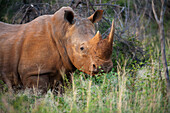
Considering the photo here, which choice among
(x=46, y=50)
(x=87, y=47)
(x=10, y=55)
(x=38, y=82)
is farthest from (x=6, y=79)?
(x=87, y=47)

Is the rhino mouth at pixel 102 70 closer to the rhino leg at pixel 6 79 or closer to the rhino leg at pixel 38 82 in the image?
the rhino leg at pixel 38 82

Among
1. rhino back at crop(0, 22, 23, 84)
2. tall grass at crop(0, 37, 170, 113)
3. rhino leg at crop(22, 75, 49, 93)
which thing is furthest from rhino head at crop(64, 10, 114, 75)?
rhino back at crop(0, 22, 23, 84)

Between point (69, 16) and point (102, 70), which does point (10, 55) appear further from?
point (102, 70)

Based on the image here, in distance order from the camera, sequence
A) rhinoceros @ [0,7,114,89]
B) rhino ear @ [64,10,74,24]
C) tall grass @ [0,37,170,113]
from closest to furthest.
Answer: tall grass @ [0,37,170,113], rhinoceros @ [0,7,114,89], rhino ear @ [64,10,74,24]

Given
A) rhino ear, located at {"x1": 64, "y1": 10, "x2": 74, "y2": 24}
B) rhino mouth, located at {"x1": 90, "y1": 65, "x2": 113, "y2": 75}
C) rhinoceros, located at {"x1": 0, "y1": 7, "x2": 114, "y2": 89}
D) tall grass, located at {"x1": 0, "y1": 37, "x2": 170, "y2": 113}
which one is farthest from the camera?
rhino ear, located at {"x1": 64, "y1": 10, "x2": 74, "y2": 24}

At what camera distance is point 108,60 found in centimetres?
434

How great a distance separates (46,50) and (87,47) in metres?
0.87

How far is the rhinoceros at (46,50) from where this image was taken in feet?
15.3

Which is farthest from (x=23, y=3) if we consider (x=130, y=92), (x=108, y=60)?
(x=130, y=92)

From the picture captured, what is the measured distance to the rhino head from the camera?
4.29m

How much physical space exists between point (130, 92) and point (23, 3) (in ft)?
16.2

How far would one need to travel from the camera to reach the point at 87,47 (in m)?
4.53

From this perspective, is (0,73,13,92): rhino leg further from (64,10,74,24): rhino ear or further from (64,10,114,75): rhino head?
(64,10,74,24): rhino ear

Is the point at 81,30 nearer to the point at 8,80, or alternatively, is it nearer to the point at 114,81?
the point at 114,81
